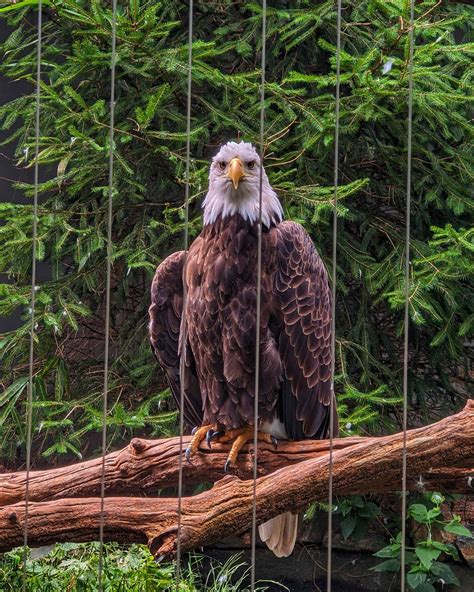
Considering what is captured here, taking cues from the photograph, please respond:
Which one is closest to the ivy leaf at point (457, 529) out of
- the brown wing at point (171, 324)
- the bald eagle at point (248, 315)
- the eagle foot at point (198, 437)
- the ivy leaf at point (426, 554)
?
the ivy leaf at point (426, 554)

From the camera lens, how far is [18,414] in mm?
3967

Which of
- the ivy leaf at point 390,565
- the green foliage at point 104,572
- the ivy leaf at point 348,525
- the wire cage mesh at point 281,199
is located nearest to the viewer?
the green foliage at point 104,572

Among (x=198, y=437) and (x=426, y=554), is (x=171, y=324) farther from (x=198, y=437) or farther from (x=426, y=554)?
(x=426, y=554)

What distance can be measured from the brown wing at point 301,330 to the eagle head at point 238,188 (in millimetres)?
84

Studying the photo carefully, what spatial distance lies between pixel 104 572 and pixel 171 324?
0.93m

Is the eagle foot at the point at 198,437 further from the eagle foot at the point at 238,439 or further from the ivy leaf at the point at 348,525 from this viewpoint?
the ivy leaf at the point at 348,525

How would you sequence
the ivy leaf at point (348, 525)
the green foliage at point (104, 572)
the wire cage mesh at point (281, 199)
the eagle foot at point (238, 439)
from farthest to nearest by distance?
the ivy leaf at point (348, 525) → the wire cage mesh at point (281, 199) → the green foliage at point (104, 572) → the eagle foot at point (238, 439)

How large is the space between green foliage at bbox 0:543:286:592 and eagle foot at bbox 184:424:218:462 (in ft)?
Answer: 1.78

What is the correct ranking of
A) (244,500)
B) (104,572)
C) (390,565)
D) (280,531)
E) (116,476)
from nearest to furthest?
(244,500) < (116,476) < (280,531) < (104,572) < (390,565)

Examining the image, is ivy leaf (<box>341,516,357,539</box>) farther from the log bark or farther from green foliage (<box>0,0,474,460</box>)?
the log bark

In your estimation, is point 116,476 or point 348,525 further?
point 348,525

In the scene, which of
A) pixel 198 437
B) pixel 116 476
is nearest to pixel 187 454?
pixel 198 437

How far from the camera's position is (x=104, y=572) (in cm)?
320

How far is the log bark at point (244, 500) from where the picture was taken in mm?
2145
